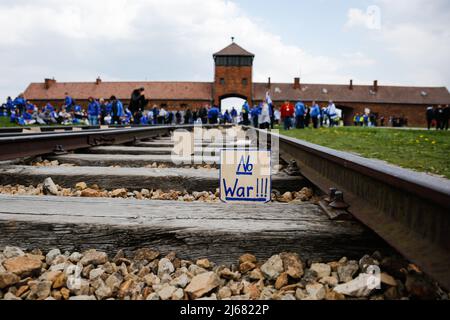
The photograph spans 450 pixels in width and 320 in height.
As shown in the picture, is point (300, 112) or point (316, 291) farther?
point (300, 112)

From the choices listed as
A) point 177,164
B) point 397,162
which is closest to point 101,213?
point 177,164

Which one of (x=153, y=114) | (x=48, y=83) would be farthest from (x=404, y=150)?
(x=48, y=83)

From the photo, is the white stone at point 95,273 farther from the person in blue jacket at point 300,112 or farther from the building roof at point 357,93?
the building roof at point 357,93

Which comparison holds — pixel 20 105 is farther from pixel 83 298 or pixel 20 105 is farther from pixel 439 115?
pixel 439 115

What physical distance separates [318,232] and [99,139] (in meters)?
4.53

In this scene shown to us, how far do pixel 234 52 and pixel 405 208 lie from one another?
54.4 meters

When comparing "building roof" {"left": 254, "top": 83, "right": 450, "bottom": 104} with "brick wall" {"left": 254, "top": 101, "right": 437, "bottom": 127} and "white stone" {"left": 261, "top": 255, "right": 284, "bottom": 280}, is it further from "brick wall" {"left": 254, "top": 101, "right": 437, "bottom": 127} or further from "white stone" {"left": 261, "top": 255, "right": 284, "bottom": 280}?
"white stone" {"left": 261, "top": 255, "right": 284, "bottom": 280}

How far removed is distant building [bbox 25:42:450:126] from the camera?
174 feet

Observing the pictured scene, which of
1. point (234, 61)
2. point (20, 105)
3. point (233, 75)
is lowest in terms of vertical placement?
point (20, 105)

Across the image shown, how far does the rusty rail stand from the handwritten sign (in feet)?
1.39

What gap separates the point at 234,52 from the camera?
5331 cm

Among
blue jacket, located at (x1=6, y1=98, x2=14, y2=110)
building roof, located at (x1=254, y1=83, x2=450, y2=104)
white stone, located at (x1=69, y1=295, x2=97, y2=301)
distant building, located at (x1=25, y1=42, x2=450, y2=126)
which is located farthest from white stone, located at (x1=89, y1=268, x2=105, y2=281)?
building roof, located at (x1=254, y1=83, x2=450, y2=104)

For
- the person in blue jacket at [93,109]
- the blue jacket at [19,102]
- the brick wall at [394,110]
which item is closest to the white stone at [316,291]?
the person in blue jacket at [93,109]

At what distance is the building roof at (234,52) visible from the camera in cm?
5297
